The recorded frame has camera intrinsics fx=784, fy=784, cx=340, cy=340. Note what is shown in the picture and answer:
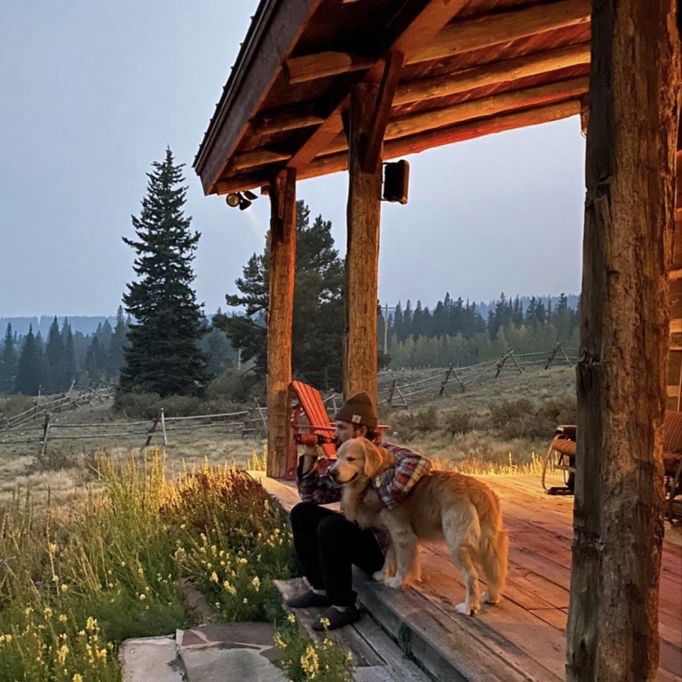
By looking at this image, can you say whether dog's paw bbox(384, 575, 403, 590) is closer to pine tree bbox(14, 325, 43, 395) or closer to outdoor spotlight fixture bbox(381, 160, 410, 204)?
outdoor spotlight fixture bbox(381, 160, 410, 204)

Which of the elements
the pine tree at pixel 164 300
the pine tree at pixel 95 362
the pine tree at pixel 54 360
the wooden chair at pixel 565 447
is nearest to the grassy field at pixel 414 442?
the wooden chair at pixel 565 447

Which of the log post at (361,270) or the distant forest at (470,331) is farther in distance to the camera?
the distant forest at (470,331)

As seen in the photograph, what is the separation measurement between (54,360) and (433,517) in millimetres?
64940

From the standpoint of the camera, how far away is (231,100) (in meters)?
4.78

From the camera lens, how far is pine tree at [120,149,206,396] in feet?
91.9

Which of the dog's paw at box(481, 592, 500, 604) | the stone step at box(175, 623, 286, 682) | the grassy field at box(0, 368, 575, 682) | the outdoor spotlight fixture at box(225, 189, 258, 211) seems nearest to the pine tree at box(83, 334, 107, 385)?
the outdoor spotlight fixture at box(225, 189, 258, 211)

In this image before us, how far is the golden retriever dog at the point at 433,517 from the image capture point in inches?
117

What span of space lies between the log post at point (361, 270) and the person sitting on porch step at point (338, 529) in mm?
1088

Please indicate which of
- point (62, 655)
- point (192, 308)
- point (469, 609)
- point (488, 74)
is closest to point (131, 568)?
point (62, 655)

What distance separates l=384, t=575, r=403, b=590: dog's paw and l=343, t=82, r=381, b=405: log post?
1.49m

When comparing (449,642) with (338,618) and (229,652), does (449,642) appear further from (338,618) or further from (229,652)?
(229,652)

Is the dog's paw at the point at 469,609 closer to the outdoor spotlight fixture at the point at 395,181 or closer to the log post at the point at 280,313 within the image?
the outdoor spotlight fixture at the point at 395,181

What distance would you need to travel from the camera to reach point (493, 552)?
302 cm

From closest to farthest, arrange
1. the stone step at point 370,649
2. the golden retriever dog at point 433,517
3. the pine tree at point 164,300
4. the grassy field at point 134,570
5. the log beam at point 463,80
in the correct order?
the stone step at point 370,649 < the golden retriever dog at point 433,517 < the grassy field at point 134,570 < the log beam at point 463,80 < the pine tree at point 164,300
